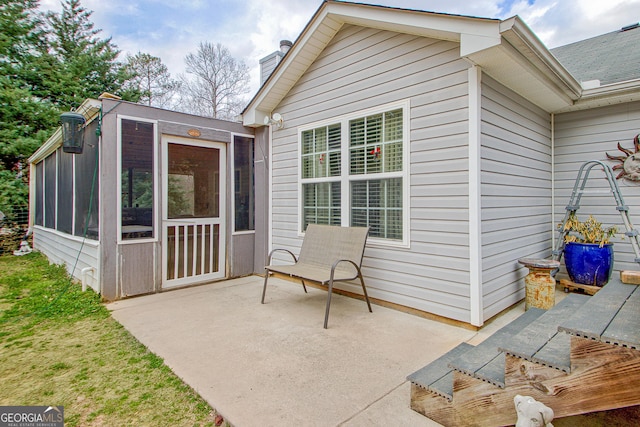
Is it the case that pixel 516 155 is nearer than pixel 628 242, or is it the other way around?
pixel 516 155

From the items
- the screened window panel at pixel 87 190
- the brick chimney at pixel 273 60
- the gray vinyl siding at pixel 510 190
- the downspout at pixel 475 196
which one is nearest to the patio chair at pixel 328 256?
the downspout at pixel 475 196

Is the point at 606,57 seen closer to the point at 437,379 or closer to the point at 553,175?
the point at 553,175

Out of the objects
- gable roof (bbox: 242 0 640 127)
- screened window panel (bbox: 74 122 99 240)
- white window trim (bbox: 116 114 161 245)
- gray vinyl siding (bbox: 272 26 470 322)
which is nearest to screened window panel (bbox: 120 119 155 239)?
white window trim (bbox: 116 114 161 245)

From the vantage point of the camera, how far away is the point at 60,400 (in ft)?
6.37

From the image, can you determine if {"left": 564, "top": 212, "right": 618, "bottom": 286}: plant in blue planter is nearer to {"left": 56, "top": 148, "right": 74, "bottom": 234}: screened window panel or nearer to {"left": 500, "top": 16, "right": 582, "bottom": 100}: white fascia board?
{"left": 500, "top": 16, "right": 582, "bottom": 100}: white fascia board

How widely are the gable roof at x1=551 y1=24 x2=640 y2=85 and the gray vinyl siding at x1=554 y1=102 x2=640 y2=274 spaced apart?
0.43m

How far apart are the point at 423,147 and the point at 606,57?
12.8 feet

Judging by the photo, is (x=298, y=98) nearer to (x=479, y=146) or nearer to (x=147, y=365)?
(x=479, y=146)

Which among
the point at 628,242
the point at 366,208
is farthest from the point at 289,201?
the point at 628,242

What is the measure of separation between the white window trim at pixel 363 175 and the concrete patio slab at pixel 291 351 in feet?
2.72

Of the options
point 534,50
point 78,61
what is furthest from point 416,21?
point 78,61

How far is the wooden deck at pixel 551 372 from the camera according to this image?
125cm

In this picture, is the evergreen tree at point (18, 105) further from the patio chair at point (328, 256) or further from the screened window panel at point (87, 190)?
the patio chair at point (328, 256)

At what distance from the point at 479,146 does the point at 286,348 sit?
2.43 metres
